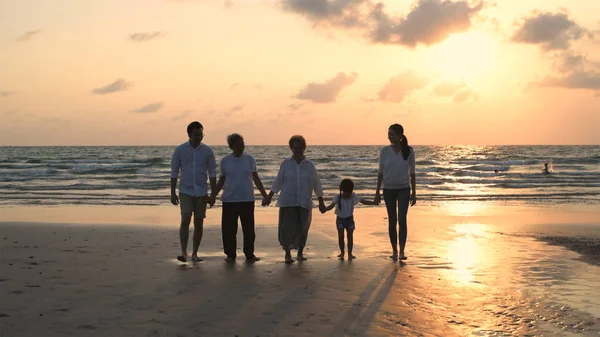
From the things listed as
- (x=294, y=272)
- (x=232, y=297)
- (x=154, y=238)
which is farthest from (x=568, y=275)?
(x=154, y=238)

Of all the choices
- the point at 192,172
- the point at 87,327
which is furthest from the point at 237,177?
the point at 87,327

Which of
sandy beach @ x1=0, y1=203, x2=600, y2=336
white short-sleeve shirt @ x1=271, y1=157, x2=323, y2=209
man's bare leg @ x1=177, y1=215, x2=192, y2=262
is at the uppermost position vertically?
white short-sleeve shirt @ x1=271, y1=157, x2=323, y2=209

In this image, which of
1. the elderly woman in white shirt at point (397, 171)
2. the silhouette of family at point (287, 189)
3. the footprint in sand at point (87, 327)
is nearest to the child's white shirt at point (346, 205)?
the silhouette of family at point (287, 189)

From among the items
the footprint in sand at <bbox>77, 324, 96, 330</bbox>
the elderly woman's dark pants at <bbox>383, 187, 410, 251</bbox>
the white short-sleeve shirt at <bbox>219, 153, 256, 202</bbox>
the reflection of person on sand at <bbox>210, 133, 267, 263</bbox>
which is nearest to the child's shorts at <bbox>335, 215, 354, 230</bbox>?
the elderly woman's dark pants at <bbox>383, 187, 410, 251</bbox>

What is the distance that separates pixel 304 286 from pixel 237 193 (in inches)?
85.0

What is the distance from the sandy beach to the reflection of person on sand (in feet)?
1.08

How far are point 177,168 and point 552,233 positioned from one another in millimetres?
7869

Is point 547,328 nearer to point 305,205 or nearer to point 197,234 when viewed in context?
point 305,205

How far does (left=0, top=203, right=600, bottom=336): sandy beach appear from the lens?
546 cm

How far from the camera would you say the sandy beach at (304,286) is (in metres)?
5.46

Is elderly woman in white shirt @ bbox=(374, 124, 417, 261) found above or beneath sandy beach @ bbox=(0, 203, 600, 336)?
above

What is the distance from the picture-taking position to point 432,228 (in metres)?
13.1

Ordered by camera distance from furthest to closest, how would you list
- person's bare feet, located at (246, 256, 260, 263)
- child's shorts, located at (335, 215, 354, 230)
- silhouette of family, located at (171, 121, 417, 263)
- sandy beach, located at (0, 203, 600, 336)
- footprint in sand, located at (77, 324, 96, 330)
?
1. child's shorts, located at (335, 215, 354, 230)
2. person's bare feet, located at (246, 256, 260, 263)
3. silhouette of family, located at (171, 121, 417, 263)
4. sandy beach, located at (0, 203, 600, 336)
5. footprint in sand, located at (77, 324, 96, 330)

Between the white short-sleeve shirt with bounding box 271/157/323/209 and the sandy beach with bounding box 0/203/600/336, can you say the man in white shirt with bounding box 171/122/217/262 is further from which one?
the white short-sleeve shirt with bounding box 271/157/323/209
